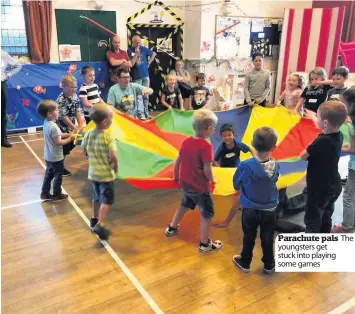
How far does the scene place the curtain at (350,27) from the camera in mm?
7676

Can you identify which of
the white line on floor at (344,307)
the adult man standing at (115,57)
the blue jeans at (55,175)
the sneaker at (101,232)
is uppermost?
the adult man standing at (115,57)

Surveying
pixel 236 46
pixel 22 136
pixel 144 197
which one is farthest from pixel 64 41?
pixel 144 197

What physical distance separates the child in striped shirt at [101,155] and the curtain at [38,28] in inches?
166

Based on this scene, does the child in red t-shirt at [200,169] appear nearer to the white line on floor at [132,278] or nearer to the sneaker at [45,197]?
the white line on floor at [132,278]

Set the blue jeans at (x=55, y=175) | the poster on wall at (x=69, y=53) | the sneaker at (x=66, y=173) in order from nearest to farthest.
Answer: the blue jeans at (x=55, y=175) → the sneaker at (x=66, y=173) → the poster on wall at (x=69, y=53)

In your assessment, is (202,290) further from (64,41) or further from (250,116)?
(64,41)

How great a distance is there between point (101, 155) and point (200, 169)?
0.70 metres

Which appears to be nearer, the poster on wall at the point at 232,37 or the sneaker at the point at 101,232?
the sneaker at the point at 101,232

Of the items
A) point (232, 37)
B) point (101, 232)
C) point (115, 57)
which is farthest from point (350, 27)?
point (101, 232)

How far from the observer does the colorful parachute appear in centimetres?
268

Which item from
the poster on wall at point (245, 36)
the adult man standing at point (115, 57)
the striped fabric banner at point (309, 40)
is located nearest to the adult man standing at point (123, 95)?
the adult man standing at point (115, 57)

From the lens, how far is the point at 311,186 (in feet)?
7.12

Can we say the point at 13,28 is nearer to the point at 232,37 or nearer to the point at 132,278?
the point at 232,37

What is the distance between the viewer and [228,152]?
2812 millimetres
